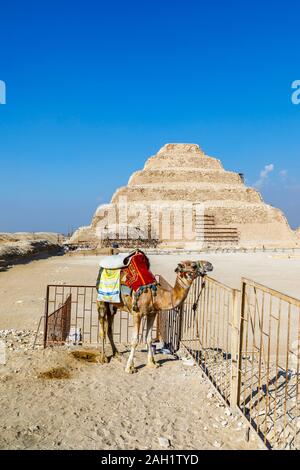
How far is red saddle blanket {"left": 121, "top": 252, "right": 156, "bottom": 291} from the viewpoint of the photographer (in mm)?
4906

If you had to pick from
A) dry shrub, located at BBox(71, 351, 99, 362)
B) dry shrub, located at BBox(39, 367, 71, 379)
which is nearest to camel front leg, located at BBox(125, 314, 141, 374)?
dry shrub, located at BBox(71, 351, 99, 362)

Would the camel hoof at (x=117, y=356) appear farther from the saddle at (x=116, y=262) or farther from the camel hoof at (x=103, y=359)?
the saddle at (x=116, y=262)

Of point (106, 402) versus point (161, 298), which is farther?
point (161, 298)

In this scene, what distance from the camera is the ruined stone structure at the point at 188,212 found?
55.0 metres

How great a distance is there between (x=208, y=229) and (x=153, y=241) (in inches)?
506

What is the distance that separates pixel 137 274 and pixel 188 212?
184ft

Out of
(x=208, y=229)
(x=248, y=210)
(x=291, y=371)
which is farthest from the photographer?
(x=248, y=210)

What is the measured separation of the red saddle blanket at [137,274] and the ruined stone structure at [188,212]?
134 ft

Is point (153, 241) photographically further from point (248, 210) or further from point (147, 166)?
point (147, 166)

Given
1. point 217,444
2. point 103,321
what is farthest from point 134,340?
point 217,444

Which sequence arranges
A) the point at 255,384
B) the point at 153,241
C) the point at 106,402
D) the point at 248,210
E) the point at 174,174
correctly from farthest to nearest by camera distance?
the point at 174,174
the point at 248,210
the point at 153,241
the point at 255,384
the point at 106,402

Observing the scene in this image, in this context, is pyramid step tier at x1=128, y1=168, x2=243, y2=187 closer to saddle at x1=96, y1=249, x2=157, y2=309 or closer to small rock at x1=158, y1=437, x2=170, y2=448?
saddle at x1=96, y1=249, x2=157, y2=309
